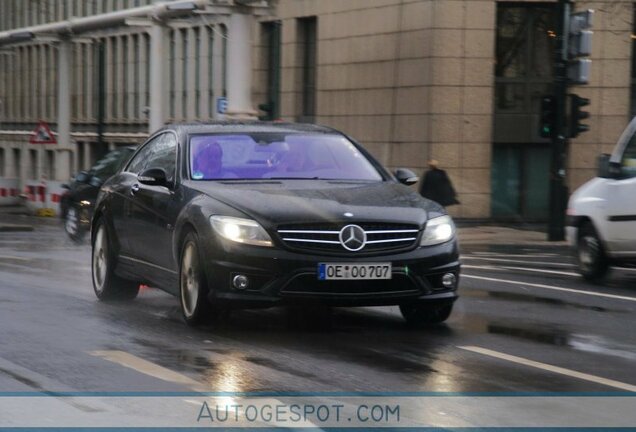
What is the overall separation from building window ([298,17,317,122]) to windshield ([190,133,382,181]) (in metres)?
29.8

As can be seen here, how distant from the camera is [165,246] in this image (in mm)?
11711

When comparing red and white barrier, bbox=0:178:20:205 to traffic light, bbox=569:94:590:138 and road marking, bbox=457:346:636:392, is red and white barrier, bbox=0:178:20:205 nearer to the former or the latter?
traffic light, bbox=569:94:590:138

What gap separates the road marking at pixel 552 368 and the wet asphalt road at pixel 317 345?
0.07ft

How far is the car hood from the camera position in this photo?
10.5m

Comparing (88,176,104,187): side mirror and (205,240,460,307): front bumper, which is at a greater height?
(205,240,460,307): front bumper

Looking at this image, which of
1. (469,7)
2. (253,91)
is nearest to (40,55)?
(253,91)

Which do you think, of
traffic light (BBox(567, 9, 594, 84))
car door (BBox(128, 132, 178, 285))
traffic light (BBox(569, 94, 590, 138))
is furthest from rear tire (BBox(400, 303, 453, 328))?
traffic light (BBox(569, 94, 590, 138))

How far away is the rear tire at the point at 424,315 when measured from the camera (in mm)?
11227

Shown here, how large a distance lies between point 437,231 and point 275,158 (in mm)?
1669

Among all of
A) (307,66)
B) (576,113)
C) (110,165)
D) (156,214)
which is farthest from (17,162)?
(156,214)

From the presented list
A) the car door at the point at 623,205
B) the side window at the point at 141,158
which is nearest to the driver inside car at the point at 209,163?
the side window at the point at 141,158

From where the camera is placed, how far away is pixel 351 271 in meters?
10.4

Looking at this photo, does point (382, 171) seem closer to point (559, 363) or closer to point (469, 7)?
point (559, 363)

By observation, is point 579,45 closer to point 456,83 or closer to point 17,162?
point 456,83
